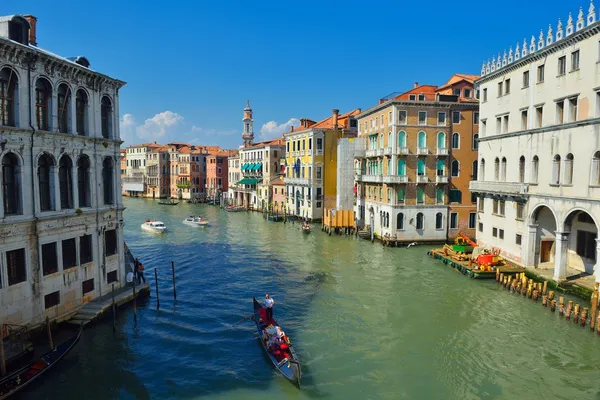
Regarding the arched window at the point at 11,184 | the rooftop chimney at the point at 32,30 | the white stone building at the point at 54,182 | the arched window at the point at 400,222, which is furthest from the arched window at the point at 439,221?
the arched window at the point at 11,184

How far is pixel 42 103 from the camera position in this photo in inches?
581

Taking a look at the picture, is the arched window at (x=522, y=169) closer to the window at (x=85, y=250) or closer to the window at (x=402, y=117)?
the window at (x=402, y=117)

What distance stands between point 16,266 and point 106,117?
6.79 metres

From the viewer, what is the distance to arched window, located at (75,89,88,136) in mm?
16344

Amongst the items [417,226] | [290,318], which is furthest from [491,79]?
[290,318]

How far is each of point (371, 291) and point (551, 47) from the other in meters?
13.8

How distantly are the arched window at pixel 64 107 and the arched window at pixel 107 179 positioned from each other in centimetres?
237

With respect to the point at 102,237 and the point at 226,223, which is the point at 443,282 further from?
the point at 226,223

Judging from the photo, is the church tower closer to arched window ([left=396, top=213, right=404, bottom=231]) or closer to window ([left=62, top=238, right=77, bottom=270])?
arched window ([left=396, top=213, right=404, bottom=231])

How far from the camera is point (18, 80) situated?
13.6 metres

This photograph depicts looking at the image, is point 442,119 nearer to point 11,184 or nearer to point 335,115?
point 335,115

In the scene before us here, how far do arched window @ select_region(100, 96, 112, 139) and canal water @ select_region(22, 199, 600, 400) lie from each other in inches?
275

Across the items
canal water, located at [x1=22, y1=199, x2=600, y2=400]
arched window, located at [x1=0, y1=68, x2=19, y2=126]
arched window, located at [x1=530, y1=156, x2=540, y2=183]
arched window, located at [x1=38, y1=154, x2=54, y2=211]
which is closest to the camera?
canal water, located at [x1=22, y1=199, x2=600, y2=400]

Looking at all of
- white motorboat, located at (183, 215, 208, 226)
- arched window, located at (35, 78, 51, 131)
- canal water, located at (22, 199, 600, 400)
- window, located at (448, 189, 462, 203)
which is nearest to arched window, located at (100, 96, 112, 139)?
arched window, located at (35, 78, 51, 131)
